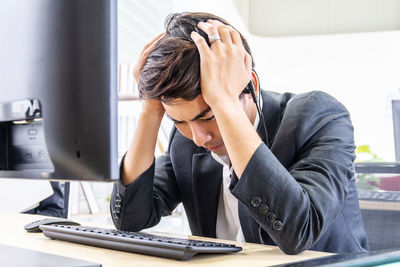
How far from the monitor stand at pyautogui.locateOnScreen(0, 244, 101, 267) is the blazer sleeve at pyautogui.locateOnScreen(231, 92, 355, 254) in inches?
12.0

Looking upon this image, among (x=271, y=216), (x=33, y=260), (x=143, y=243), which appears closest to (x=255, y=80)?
(x=271, y=216)

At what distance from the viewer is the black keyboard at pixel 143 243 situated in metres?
0.72

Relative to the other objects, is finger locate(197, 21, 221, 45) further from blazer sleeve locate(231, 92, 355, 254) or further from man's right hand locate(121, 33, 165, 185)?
blazer sleeve locate(231, 92, 355, 254)

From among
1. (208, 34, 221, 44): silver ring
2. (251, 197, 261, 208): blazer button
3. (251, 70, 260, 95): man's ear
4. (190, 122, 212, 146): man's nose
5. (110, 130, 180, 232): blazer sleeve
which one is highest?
(208, 34, 221, 44): silver ring

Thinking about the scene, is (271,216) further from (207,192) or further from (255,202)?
(207,192)

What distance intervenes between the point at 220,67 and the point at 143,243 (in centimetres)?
37

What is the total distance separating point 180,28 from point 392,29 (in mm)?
5167

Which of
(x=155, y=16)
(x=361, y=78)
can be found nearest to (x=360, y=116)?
(x=361, y=78)

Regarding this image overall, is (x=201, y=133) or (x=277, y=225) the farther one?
(x=201, y=133)

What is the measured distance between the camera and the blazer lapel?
1159 millimetres

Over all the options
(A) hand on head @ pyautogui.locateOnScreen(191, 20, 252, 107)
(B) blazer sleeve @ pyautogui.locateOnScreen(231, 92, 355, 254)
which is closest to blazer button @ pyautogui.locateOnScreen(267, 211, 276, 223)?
(B) blazer sleeve @ pyautogui.locateOnScreen(231, 92, 355, 254)

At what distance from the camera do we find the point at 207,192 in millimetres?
1169

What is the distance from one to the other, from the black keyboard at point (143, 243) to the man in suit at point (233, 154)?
12 cm

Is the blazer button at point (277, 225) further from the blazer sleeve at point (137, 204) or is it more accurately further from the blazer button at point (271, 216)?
the blazer sleeve at point (137, 204)
